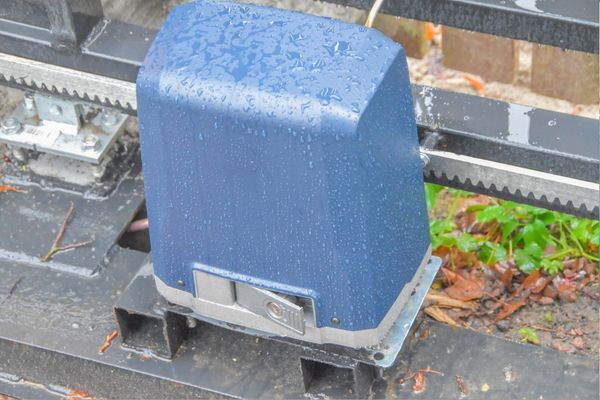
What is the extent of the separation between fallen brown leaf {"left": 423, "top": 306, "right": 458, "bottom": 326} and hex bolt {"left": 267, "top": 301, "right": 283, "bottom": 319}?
0.62 m

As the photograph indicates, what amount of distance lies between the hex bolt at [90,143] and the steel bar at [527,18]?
2.69ft

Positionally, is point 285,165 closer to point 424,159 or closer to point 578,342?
point 424,159

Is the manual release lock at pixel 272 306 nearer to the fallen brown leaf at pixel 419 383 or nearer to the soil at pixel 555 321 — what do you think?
the fallen brown leaf at pixel 419 383

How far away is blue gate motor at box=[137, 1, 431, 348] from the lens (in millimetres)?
1998

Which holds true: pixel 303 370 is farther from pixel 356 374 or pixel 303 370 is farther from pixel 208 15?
pixel 208 15

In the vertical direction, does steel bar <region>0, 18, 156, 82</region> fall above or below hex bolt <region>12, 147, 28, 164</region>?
above

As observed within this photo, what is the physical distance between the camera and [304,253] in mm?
2139

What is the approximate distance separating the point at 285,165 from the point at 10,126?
3.27 feet

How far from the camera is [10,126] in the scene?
2.83 meters

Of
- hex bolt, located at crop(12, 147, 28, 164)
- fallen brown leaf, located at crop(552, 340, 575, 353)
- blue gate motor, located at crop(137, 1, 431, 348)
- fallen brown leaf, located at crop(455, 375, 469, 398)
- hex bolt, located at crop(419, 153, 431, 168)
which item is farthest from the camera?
hex bolt, located at crop(12, 147, 28, 164)

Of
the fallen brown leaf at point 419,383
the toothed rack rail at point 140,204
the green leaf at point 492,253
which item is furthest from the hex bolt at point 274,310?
the green leaf at point 492,253

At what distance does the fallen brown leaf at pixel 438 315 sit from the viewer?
9.14 ft

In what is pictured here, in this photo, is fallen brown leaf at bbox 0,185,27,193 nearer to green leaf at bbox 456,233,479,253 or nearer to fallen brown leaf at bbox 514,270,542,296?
green leaf at bbox 456,233,479,253

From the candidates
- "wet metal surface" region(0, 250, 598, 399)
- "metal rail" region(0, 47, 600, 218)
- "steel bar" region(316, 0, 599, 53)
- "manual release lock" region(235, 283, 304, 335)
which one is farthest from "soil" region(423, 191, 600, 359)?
"steel bar" region(316, 0, 599, 53)
